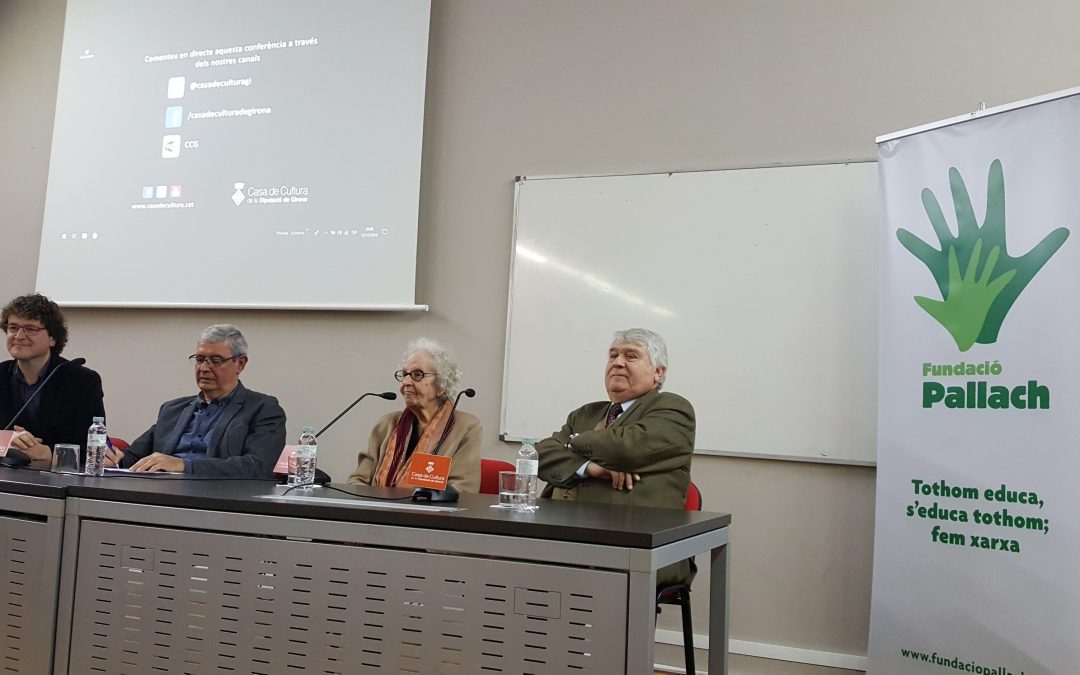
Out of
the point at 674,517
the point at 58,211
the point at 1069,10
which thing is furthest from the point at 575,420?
the point at 58,211

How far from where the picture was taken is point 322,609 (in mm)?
1740

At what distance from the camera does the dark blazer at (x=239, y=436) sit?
288 centimetres

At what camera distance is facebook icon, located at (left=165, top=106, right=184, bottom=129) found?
421 centimetres

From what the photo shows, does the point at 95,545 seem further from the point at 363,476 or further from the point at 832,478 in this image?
the point at 832,478

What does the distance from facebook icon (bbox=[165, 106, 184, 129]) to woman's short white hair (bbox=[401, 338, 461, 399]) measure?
2117 mm

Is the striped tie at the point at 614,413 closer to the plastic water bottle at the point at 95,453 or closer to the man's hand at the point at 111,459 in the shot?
the plastic water bottle at the point at 95,453

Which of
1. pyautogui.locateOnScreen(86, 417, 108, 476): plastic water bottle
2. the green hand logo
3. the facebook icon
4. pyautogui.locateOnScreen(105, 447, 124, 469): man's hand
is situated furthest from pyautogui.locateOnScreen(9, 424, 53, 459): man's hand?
the green hand logo

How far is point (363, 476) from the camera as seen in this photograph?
112 inches

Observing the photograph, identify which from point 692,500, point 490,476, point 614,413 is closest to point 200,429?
point 490,476

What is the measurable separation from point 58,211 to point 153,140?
0.62 metres

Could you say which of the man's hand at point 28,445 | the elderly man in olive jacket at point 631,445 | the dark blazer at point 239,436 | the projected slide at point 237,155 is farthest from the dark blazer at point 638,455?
the man's hand at point 28,445

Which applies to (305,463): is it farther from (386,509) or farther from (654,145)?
(654,145)

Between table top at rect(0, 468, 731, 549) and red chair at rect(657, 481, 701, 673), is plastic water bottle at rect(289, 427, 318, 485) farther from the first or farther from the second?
red chair at rect(657, 481, 701, 673)

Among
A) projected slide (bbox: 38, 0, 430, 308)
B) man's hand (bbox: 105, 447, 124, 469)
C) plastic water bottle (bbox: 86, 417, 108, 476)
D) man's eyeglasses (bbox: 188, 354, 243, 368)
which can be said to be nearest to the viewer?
plastic water bottle (bbox: 86, 417, 108, 476)
